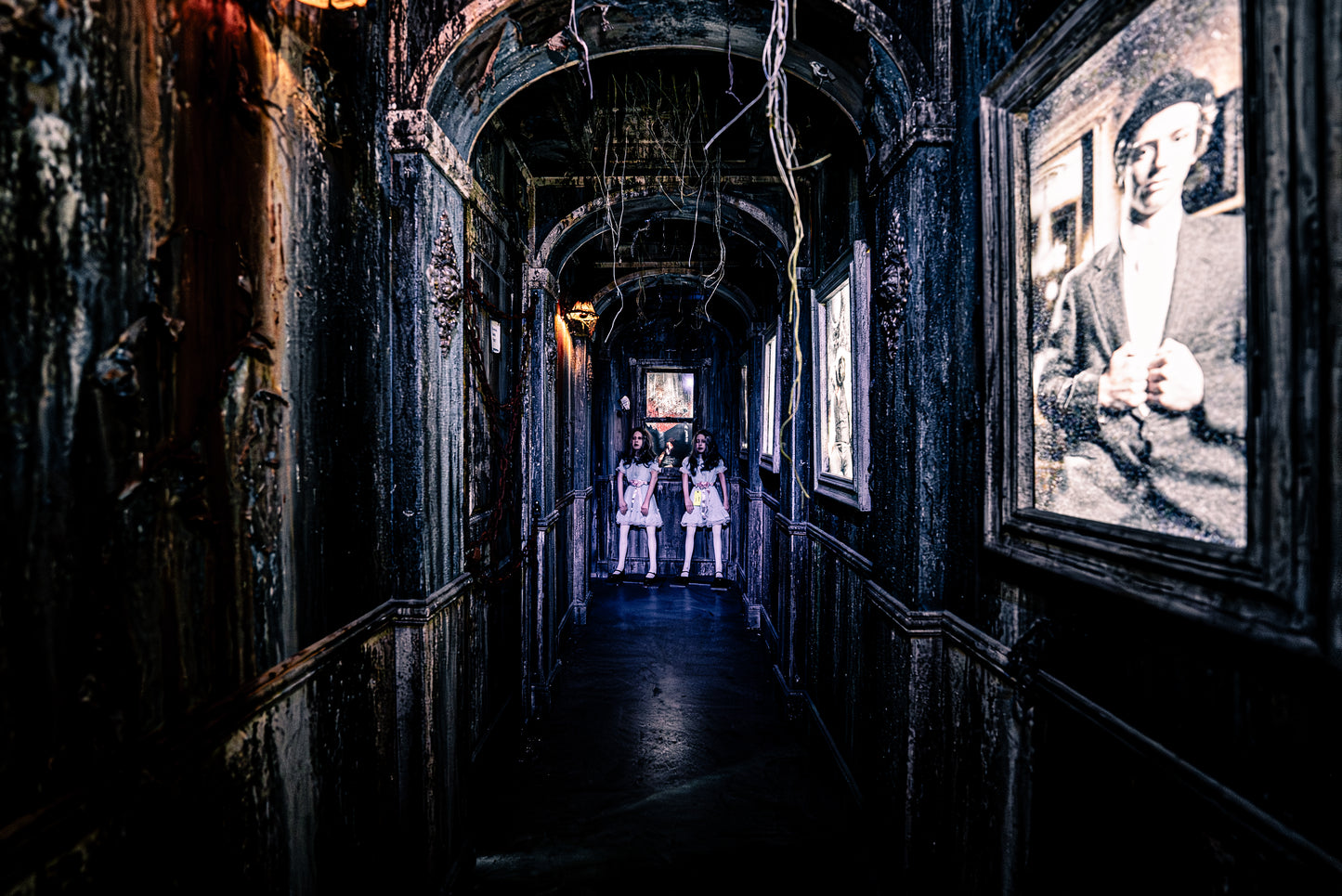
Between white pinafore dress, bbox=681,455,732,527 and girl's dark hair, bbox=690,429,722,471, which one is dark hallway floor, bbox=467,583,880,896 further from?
girl's dark hair, bbox=690,429,722,471

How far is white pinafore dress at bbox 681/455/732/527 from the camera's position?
7.99 metres

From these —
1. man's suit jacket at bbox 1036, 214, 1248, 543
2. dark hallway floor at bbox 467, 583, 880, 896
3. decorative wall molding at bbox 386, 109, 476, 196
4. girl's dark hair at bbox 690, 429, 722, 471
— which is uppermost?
decorative wall molding at bbox 386, 109, 476, 196

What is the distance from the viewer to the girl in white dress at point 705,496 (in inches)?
315

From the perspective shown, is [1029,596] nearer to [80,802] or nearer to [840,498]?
[840,498]

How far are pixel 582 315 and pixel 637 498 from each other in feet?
9.89

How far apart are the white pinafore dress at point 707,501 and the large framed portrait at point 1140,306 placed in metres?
6.28

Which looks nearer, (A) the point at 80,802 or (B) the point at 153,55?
(A) the point at 80,802

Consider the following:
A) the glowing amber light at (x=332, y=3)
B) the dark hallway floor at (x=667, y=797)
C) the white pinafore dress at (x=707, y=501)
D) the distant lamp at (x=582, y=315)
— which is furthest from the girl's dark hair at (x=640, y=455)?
the glowing amber light at (x=332, y=3)

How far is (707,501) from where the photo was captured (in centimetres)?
803

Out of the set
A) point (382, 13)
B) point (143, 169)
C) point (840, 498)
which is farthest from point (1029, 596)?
point (382, 13)

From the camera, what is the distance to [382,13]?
2.15 m

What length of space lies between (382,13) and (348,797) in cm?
260

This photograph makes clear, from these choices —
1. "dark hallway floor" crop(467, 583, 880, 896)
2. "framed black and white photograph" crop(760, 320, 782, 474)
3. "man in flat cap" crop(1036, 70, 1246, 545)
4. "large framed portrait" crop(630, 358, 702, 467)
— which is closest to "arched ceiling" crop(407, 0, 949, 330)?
"framed black and white photograph" crop(760, 320, 782, 474)

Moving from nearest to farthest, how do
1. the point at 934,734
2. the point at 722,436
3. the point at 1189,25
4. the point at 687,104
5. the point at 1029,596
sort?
the point at 1189,25 → the point at 1029,596 → the point at 934,734 → the point at 687,104 → the point at 722,436
